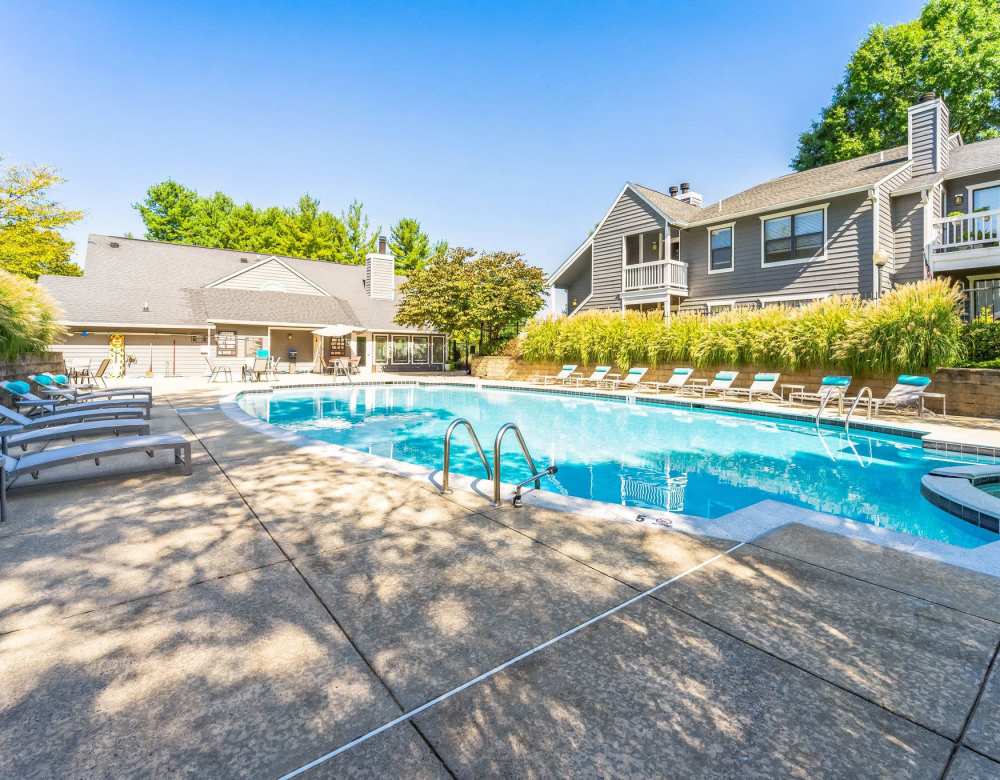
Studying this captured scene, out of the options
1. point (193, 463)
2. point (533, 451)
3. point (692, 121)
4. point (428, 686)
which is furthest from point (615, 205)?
point (428, 686)

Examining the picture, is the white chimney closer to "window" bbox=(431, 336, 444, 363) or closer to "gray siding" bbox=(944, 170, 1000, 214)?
"window" bbox=(431, 336, 444, 363)

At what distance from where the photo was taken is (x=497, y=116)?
64.7 ft

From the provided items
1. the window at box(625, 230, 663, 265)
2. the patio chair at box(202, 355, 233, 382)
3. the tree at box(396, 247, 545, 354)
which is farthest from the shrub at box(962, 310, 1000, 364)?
the patio chair at box(202, 355, 233, 382)

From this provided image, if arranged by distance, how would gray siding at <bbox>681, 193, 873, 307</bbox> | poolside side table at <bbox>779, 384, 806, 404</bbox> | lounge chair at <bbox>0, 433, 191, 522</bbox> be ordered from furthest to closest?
gray siding at <bbox>681, 193, 873, 307</bbox> < poolside side table at <bbox>779, 384, 806, 404</bbox> < lounge chair at <bbox>0, 433, 191, 522</bbox>

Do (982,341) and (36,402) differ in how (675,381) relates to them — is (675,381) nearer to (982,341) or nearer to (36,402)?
(982,341)

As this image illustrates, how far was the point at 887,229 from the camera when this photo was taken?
14516 mm

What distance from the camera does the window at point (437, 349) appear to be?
91.5 feet

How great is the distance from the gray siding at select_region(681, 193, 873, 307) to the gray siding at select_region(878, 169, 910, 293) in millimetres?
319

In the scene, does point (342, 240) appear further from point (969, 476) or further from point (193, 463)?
point (969, 476)

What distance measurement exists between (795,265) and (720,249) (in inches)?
107

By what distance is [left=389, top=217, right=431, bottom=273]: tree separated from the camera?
41875 millimetres

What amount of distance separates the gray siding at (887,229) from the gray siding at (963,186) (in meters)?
1.31

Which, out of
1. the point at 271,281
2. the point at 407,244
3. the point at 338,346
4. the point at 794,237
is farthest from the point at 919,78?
the point at 407,244

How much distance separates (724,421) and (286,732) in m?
10.6
